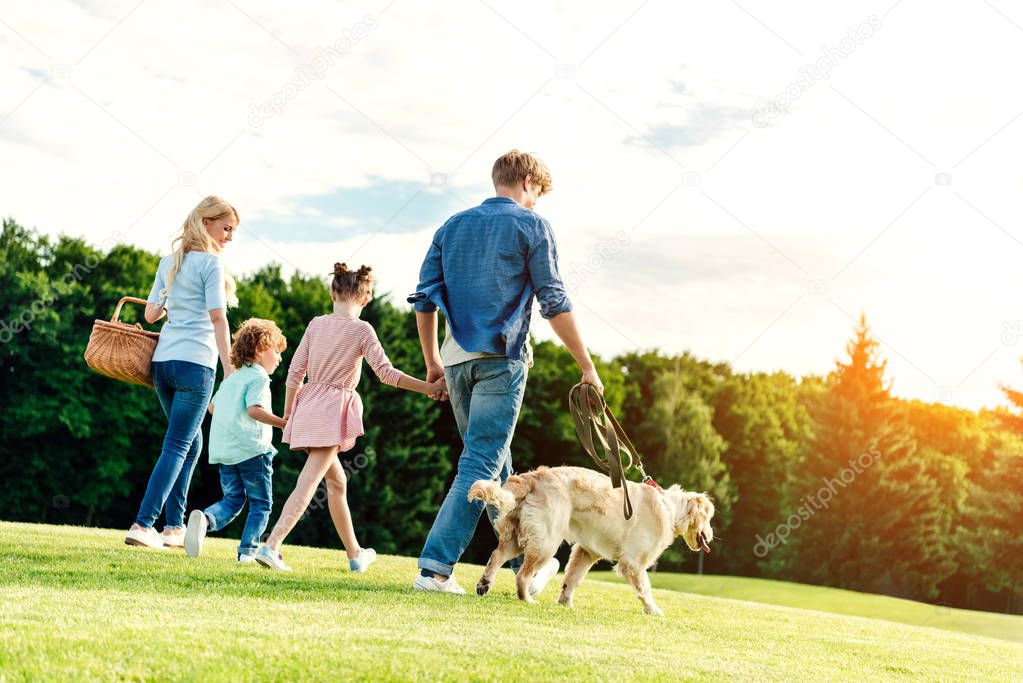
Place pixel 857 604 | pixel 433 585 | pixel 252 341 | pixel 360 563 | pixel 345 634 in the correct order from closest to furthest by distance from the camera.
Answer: pixel 345 634 < pixel 433 585 < pixel 360 563 < pixel 252 341 < pixel 857 604

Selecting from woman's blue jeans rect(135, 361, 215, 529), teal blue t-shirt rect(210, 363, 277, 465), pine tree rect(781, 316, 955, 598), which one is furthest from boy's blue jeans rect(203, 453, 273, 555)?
pine tree rect(781, 316, 955, 598)

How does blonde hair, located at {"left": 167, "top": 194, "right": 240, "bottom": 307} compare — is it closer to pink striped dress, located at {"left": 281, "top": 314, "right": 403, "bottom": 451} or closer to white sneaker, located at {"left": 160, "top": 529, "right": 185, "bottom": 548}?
pink striped dress, located at {"left": 281, "top": 314, "right": 403, "bottom": 451}

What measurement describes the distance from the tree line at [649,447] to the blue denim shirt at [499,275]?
62.0 feet

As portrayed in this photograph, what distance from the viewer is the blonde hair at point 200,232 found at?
8383 millimetres

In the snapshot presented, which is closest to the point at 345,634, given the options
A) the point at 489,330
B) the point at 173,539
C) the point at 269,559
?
the point at 489,330

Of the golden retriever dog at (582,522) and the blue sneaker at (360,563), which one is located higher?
the golden retriever dog at (582,522)

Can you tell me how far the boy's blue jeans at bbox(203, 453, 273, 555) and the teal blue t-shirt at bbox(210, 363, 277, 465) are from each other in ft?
0.35

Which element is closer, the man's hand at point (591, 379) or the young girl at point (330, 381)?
the man's hand at point (591, 379)

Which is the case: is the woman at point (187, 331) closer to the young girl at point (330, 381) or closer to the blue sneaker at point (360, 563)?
the young girl at point (330, 381)

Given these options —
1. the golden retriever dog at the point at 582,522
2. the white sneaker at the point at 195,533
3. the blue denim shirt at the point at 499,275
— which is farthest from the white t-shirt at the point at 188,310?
the golden retriever dog at the point at 582,522

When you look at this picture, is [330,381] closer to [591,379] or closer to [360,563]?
[360,563]

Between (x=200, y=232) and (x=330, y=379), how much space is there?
1.74 metres

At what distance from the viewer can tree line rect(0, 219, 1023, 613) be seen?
3338 cm

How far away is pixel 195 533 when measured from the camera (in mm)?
7934
